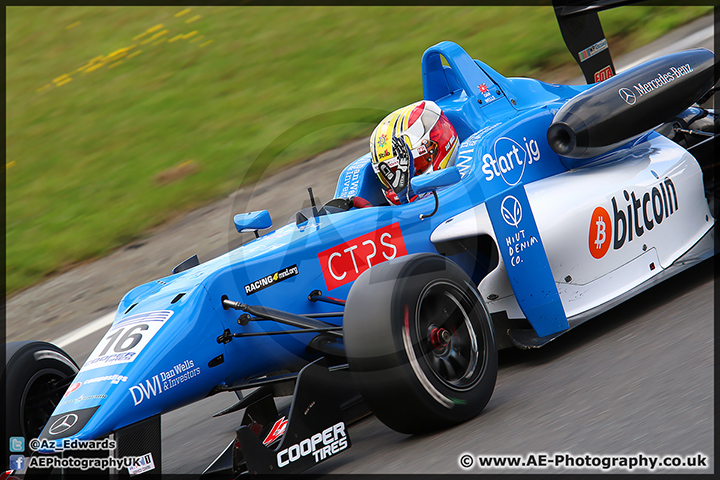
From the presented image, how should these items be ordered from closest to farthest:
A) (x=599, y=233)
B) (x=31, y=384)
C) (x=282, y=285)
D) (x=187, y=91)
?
(x=282, y=285) → (x=31, y=384) → (x=599, y=233) → (x=187, y=91)

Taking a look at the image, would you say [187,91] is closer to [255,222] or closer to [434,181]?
[255,222]

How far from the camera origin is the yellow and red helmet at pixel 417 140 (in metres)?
5.02

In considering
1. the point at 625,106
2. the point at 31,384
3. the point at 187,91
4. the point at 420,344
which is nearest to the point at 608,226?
the point at 625,106

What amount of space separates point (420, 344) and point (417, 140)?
175cm

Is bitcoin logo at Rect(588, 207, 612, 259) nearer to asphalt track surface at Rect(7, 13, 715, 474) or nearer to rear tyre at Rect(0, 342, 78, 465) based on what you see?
asphalt track surface at Rect(7, 13, 715, 474)

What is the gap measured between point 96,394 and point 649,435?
226 cm

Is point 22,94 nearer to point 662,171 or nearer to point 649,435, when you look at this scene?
point 662,171

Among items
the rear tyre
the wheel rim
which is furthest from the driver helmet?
the rear tyre

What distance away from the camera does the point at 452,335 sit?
3891 mm

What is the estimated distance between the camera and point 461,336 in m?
3.89

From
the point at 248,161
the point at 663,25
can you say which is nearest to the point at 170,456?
the point at 248,161

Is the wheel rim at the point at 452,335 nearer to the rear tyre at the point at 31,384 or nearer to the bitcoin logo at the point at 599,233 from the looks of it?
the bitcoin logo at the point at 599,233

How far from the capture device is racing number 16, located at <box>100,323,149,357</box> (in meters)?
3.77

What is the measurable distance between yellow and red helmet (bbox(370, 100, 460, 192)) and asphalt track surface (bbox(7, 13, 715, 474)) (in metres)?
1.24
